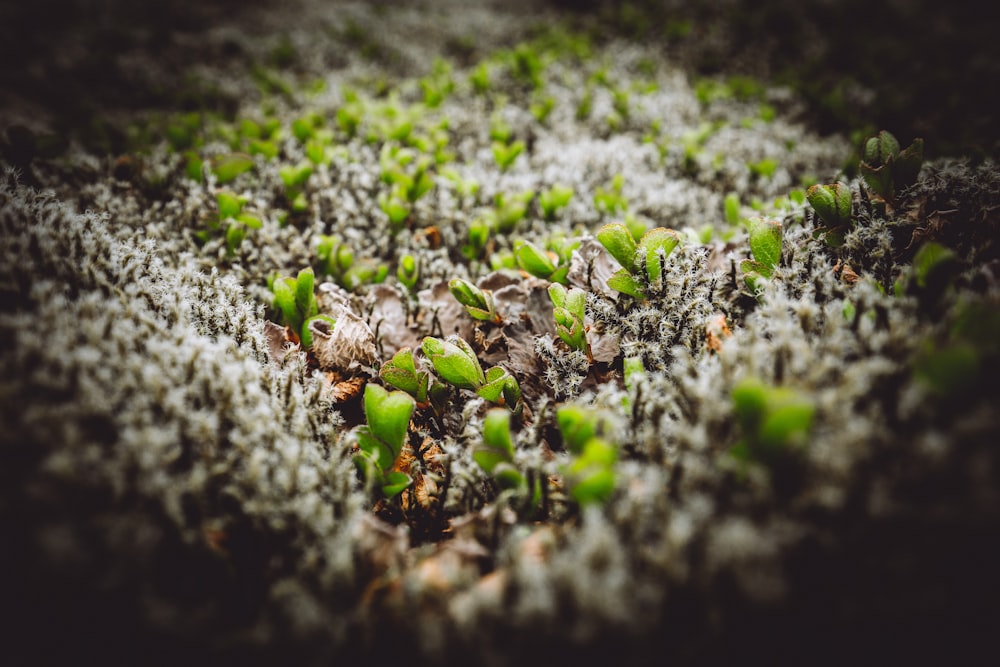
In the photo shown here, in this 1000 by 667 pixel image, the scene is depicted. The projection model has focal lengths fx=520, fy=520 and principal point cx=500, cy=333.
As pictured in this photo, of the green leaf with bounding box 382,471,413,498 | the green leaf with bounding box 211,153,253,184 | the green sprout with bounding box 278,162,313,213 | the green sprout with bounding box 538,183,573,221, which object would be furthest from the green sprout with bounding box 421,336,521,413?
the green leaf with bounding box 211,153,253,184

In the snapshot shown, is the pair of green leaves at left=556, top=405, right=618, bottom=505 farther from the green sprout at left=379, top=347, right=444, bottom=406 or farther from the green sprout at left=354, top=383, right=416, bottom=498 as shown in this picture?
the green sprout at left=379, top=347, right=444, bottom=406

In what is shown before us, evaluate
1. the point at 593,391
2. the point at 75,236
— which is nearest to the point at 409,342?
the point at 593,391

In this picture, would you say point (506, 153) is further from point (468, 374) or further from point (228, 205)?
point (468, 374)

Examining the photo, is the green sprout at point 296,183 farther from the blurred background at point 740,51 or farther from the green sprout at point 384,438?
the green sprout at point 384,438

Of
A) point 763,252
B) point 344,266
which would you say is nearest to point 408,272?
point 344,266

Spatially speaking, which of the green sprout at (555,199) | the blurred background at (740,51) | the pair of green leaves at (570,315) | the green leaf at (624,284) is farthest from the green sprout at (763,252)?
the blurred background at (740,51)
